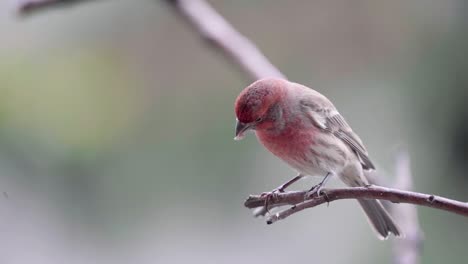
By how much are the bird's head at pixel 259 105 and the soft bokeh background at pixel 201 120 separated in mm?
651

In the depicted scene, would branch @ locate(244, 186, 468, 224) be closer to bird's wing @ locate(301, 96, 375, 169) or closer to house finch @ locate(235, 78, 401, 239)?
house finch @ locate(235, 78, 401, 239)

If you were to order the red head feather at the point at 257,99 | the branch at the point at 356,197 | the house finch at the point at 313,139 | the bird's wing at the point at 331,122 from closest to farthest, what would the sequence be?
the branch at the point at 356,197 → the red head feather at the point at 257,99 → the house finch at the point at 313,139 → the bird's wing at the point at 331,122

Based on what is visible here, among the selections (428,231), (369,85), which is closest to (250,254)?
(428,231)

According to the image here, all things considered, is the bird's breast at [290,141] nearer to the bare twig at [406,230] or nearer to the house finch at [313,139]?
the house finch at [313,139]

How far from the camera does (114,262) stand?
293 centimetres

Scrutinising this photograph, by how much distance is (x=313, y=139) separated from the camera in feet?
7.07

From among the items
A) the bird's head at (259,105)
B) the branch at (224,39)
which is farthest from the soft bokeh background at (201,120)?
the bird's head at (259,105)

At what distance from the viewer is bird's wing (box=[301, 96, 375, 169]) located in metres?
2.13

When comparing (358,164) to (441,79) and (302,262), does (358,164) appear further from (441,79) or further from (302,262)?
(441,79)

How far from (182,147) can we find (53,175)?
64cm

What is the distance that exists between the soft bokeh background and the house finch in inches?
14.9

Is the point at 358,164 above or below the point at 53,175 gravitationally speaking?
below

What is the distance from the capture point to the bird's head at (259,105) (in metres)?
1.75

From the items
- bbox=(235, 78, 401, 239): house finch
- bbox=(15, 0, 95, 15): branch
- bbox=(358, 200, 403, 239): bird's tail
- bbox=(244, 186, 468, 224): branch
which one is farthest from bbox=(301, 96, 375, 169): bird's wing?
bbox=(15, 0, 95, 15): branch
